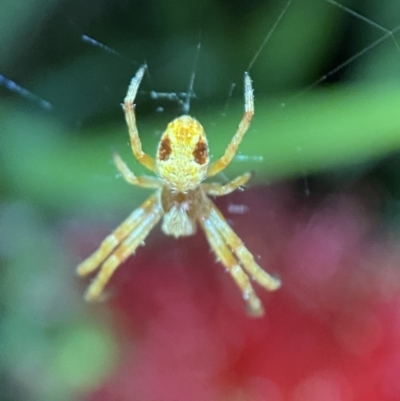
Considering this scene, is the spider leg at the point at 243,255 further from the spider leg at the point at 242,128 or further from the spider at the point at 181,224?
the spider leg at the point at 242,128

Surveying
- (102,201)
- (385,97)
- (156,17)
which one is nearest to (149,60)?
(156,17)

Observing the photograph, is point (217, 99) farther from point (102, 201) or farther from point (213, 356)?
point (213, 356)

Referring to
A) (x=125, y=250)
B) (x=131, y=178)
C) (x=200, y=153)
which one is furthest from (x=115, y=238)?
(x=200, y=153)

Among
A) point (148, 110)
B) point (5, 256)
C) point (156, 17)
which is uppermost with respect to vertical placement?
point (156, 17)

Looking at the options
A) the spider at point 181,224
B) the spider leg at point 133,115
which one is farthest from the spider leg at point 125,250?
the spider leg at point 133,115

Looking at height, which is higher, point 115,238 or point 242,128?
point 242,128

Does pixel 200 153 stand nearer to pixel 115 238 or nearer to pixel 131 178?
pixel 131 178

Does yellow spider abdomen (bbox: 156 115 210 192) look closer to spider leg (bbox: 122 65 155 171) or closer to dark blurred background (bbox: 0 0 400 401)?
spider leg (bbox: 122 65 155 171)
